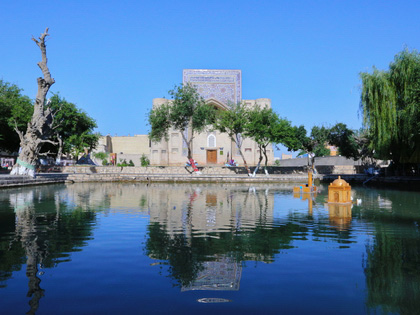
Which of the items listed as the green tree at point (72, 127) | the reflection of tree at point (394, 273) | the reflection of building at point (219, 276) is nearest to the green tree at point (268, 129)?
the green tree at point (72, 127)

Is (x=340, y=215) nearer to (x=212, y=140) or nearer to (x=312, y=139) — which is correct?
(x=312, y=139)

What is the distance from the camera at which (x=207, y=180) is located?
27859 millimetres

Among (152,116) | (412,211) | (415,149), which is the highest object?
(152,116)

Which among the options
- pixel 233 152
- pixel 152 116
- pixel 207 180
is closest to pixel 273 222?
pixel 207 180

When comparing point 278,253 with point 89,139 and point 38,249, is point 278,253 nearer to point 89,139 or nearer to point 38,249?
point 38,249

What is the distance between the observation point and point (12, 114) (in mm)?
30453

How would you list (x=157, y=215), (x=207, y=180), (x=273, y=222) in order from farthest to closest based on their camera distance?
(x=207, y=180) → (x=157, y=215) → (x=273, y=222)

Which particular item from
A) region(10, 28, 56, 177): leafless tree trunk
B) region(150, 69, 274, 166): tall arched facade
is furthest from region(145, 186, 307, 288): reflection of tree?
region(150, 69, 274, 166): tall arched facade

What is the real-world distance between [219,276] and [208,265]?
1.67 feet

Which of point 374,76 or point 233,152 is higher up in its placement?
point 374,76

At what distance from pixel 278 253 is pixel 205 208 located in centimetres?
608

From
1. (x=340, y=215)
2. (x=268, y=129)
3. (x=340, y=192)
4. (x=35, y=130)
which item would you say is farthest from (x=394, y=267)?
(x=268, y=129)

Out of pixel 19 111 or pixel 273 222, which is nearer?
pixel 273 222

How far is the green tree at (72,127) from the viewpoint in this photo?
34750 mm
